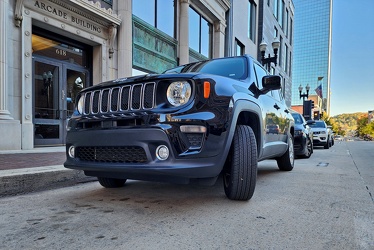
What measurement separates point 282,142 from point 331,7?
419ft

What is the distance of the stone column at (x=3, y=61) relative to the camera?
6.34m

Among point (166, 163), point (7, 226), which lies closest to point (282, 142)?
point (166, 163)

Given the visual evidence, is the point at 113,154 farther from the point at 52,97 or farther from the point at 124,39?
the point at 124,39

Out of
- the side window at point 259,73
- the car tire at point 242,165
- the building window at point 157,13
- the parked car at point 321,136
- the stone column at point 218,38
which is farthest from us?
the stone column at point 218,38

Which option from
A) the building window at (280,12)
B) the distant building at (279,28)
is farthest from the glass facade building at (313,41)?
the building window at (280,12)

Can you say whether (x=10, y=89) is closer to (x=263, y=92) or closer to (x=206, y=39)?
(x=263, y=92)

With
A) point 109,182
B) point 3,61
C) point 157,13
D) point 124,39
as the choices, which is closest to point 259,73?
point 109,182

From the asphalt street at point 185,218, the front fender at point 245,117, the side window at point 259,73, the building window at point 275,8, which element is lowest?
the asphalt street at point 185,218

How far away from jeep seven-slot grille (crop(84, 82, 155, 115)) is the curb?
53.4 inches

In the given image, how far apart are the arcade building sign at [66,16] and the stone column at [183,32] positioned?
15.8ft

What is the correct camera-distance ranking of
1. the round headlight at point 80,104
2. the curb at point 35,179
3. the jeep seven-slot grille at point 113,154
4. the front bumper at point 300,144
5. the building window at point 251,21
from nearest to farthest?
the jeep seven-slot grille at point 113,154 → the round headlight at point 80,104 → the curb at point 35,179 → the front bumper at point 300,144 → the building window at point 251,21

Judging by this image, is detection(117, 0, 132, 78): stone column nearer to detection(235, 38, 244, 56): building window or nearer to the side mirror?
the side mirror

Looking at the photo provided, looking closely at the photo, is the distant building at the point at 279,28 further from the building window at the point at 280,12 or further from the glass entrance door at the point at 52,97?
the glass entrance door at the point at 52,97

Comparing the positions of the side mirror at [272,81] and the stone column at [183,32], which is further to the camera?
the stone column at [183,32]
